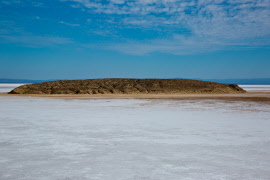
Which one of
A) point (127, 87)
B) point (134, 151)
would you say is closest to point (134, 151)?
point (134, 151)

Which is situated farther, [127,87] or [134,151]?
[127,87]

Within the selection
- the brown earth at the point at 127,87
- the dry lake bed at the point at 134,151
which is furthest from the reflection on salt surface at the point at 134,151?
the brown earth at the point at 127,87

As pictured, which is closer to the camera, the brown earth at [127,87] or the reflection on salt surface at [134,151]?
the reflection on salt surface at [134,151]

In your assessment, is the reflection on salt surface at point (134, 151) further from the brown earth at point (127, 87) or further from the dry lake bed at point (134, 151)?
the brown earth at point (127, 87)

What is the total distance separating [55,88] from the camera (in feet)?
98.9

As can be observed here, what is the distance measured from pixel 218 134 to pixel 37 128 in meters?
4.35

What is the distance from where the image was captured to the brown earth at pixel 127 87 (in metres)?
29.8

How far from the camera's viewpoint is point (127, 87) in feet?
104

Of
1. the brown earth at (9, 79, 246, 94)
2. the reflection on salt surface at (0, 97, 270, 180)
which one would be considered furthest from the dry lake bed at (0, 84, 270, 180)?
the brown earth at (9, 79, 246, 94)

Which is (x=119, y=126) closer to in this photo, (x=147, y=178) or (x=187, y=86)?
(x=147, y=178)

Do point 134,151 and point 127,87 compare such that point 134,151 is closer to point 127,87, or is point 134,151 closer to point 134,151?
point 134,151

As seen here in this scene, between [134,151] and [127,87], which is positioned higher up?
[127,87]

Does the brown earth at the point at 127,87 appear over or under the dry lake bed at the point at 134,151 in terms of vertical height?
over

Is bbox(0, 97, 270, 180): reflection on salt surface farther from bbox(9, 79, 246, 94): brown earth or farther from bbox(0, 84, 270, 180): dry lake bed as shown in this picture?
bbox(9, 79, 246, 94): brown earth
